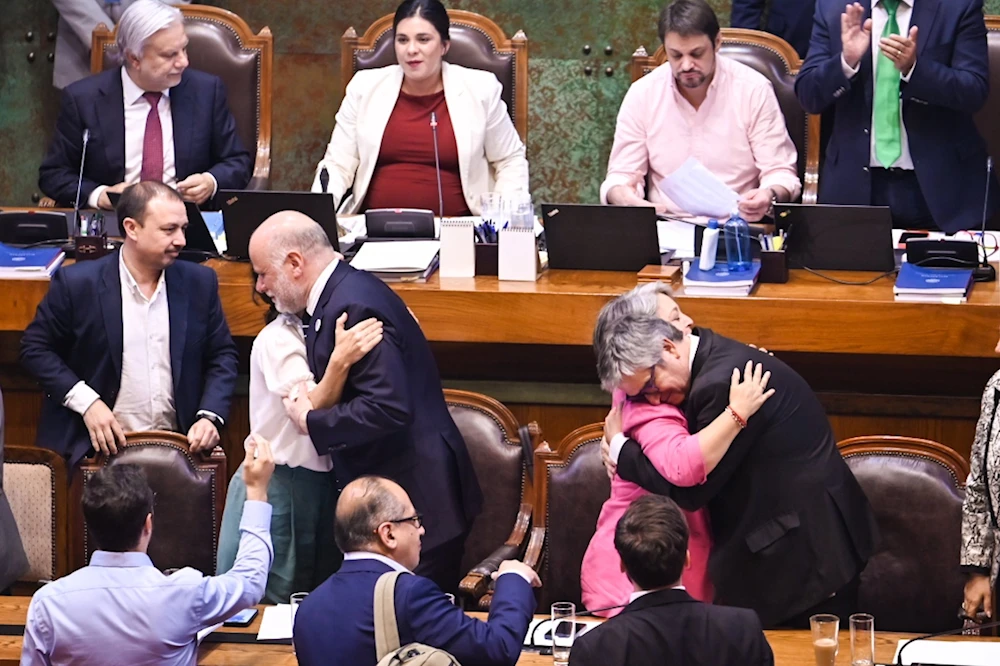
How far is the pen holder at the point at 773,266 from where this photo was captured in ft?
13.6

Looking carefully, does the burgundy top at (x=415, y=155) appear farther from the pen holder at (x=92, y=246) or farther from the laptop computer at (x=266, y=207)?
the pen holder at (x=92, y=246)

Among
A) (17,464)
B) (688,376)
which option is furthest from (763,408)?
(17,464)

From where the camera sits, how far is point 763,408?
294 cm

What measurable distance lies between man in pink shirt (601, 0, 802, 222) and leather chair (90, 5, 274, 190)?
4.09 feet

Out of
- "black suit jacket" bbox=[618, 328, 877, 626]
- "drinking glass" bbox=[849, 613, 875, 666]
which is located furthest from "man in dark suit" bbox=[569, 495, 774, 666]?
"black suit jacket" bbox=[618, 328, 877, 626]

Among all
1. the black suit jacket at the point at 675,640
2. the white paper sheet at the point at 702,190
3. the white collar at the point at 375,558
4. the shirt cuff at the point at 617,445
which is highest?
the white paper sheet at the point at 702,190

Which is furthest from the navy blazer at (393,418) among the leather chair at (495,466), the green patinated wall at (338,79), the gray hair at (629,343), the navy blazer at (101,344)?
the green patinated wall at (338,79)

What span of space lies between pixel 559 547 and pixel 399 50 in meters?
2.06

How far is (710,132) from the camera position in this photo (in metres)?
4.95

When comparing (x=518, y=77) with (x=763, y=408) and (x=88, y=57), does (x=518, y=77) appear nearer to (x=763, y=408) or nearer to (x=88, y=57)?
(x=88, y=57)

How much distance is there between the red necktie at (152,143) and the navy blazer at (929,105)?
6.63 ft

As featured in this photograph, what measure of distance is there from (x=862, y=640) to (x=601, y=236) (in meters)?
1.72

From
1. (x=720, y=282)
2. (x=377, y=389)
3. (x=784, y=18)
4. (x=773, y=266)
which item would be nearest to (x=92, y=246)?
(x=377, y=389)

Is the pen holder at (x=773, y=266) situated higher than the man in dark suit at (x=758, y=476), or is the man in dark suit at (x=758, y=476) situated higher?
the pen holder at (x=773, y=266)
